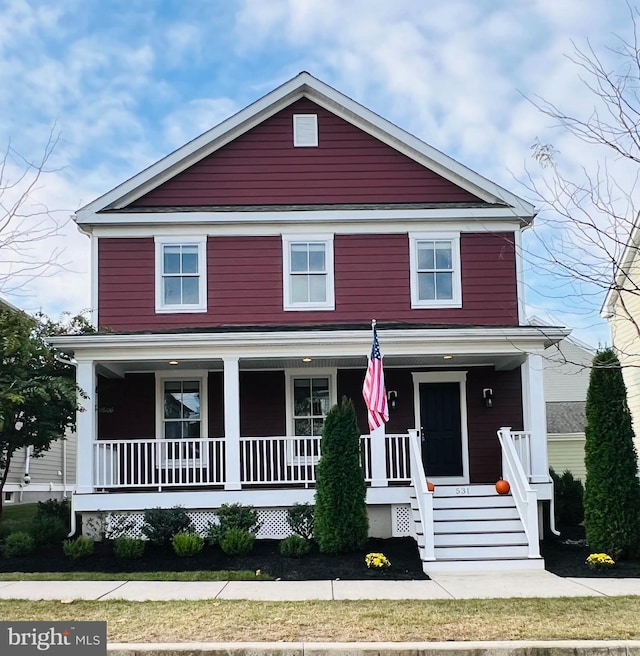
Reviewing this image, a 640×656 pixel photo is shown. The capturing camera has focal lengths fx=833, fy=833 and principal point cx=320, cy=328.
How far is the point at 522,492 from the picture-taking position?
12992mm

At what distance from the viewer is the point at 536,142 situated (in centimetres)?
935

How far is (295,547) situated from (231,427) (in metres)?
2.50

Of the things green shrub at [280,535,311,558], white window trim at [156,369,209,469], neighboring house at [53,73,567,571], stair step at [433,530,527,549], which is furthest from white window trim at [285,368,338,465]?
stair step at [433,530,527,549]

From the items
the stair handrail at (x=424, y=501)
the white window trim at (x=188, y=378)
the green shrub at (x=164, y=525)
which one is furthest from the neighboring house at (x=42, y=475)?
the stair handrail at (x=424, y=501)

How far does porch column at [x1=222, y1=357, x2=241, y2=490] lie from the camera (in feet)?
45.5

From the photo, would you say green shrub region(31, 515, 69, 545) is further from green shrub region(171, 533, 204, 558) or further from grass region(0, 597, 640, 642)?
grass region(0, 597, 640, 642)

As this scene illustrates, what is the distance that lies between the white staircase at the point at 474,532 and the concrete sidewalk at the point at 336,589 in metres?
0.60

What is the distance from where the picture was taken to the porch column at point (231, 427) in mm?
13859

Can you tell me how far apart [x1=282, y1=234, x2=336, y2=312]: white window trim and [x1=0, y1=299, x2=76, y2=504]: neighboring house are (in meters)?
8.44

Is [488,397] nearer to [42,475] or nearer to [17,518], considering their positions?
[17,518]

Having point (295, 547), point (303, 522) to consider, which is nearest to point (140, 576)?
point (295, 547)

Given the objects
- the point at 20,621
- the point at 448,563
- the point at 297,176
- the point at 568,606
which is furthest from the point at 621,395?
the point at 20,621

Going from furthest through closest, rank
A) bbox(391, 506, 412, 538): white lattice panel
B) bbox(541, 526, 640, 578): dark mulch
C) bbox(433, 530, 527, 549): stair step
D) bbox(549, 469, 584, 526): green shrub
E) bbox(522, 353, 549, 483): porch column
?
bbox(549, 469, 584, 526): green shrub → bbox(522, 353, 549, 483): porch column → bbox(391, 506, 412, 538): white lattice panel → bbox(433, 530, 527, 549): stair step → bbox(541, 526, 640, 578): dark mulch

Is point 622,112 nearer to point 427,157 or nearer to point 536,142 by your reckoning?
point 536,142
